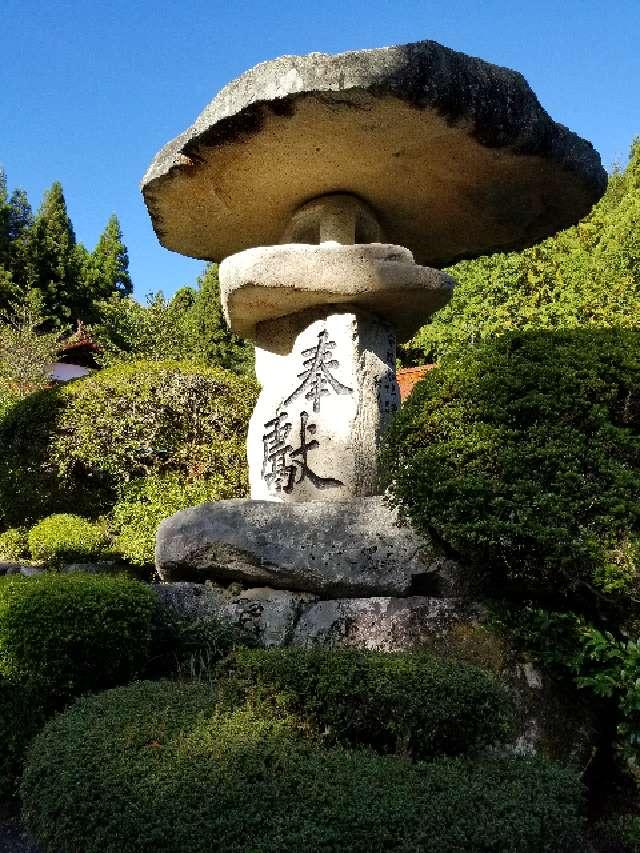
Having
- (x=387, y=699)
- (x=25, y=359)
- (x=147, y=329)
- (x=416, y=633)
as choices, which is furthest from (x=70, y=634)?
(x=25, y=359)

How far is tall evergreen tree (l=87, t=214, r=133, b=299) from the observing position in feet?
94.9

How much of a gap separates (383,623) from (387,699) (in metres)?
1.09

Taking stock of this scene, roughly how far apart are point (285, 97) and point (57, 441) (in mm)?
5256

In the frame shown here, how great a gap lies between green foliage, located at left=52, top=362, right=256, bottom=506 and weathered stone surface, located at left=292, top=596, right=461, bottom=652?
4.59 m

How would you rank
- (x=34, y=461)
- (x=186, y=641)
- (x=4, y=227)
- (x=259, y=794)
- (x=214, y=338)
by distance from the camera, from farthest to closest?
(x=4, y=227) < (x=214, y=338) < (x=34, y=461) < (x=186, y=641) < (x=259, y=794)

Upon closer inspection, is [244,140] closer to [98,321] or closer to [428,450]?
[428,450]

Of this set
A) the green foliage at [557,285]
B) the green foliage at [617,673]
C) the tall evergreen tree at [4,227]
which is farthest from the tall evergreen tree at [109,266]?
the green foliage at [617,673]

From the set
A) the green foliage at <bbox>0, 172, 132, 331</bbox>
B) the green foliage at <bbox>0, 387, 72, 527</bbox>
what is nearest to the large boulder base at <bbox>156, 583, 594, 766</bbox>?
the green foliage at <bbox>0, 387, 72, 527</bbox>

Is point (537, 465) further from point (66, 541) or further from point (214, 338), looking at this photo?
point (214, 338)

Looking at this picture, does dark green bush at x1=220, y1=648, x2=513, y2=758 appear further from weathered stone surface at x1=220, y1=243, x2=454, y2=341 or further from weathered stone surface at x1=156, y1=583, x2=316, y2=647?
weathered stone surface at x1=220, y1=243, x2=454, y2=341

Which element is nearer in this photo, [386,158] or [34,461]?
[386,158]

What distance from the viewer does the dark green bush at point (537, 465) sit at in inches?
147

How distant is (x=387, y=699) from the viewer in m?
2.97

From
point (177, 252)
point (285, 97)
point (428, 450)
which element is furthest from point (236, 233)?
point (428, 450)
